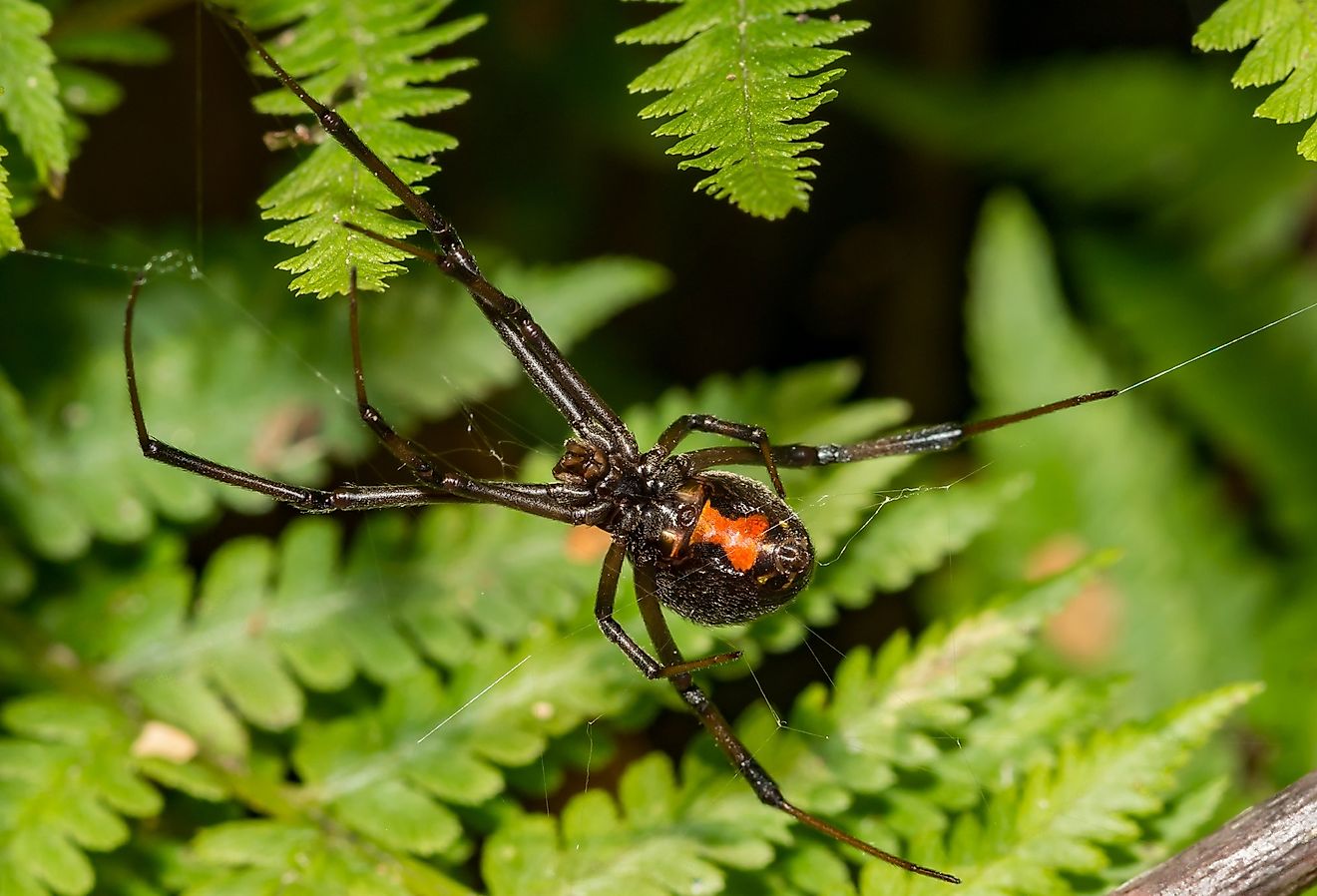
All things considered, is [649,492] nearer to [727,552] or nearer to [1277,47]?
[727,552]

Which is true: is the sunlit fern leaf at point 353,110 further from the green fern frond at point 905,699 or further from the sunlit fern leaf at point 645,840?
the green fern frond at point 905,699

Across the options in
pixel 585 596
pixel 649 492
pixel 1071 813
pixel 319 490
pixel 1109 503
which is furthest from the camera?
pixel 1109 503

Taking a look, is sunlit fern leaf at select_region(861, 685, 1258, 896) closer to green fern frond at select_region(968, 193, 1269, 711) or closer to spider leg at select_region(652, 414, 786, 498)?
spider leg at select_region(652, 414, 786, 498)

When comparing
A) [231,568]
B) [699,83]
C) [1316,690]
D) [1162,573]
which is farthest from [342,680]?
[1316,690]

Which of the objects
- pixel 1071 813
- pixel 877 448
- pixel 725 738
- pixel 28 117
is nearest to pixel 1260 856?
pixel 1071 813

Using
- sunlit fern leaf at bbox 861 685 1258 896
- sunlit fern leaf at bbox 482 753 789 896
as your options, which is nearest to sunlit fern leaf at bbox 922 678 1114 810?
sunlit fern leaf at bbox 861 685 1258 896

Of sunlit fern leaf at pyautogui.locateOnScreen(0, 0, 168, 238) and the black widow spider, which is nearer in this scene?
sunlit fern leaf at pyautogui.locateOnScreen(0, 0, 168, 238)

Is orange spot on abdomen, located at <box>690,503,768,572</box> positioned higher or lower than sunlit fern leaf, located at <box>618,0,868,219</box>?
lower

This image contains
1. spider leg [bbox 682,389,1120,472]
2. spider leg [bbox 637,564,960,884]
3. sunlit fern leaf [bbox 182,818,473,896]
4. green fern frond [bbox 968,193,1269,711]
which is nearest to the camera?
spider leg [bbox 637,564,960,884]
